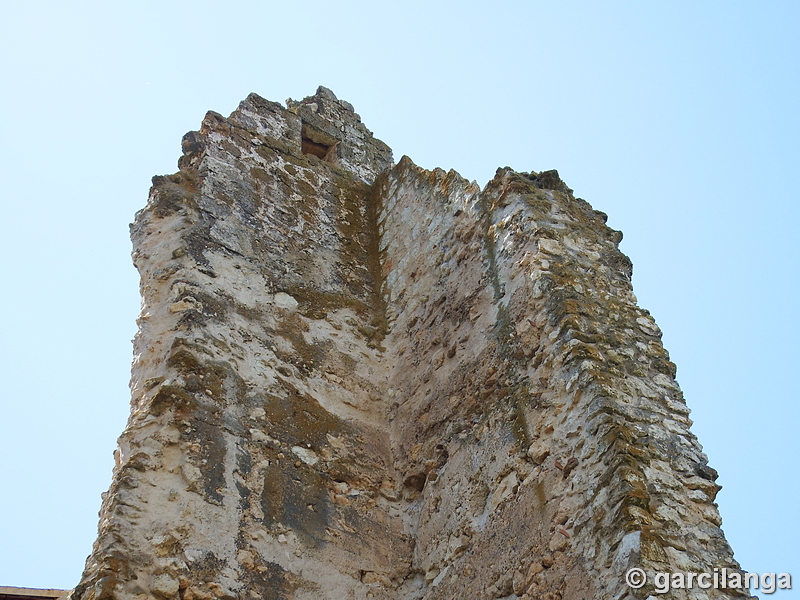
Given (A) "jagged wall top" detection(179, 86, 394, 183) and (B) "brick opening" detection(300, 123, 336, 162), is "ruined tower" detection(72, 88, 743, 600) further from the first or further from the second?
(B) "brick opening" detection(300, 123, 336, 162)

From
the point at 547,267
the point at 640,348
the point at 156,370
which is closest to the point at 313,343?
the point at 156,370

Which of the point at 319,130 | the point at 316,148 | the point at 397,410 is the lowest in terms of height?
the point at 397,410

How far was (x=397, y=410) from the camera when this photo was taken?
5070 millimetres

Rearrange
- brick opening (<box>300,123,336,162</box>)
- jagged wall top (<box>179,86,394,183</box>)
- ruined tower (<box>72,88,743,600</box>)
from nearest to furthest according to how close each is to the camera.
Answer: ruined tower (<box>72,88,743,600</box>), jagged wall top (<box>179,86,394,183</box>), brick opening (<box>300,123,336,162</box>)

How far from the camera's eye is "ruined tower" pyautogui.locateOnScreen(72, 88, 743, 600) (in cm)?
347

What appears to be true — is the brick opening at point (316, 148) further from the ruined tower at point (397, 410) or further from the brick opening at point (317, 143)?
the ruined tower at point (397, 410)

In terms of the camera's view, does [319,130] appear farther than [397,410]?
Yes

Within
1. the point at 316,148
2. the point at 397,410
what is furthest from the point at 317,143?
the point at 397,410

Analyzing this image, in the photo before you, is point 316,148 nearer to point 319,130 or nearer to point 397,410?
point 319,130

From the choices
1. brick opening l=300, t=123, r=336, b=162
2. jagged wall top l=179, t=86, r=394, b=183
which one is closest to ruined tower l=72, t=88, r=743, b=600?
jagged wall top l=179, t=86, r=394, b=183

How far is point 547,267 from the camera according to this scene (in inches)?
170

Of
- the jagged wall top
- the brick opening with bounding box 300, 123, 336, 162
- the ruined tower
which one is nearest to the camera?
the ruined tower

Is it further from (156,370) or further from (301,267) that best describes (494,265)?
(156,370)

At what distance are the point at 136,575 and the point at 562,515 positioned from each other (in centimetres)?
164
